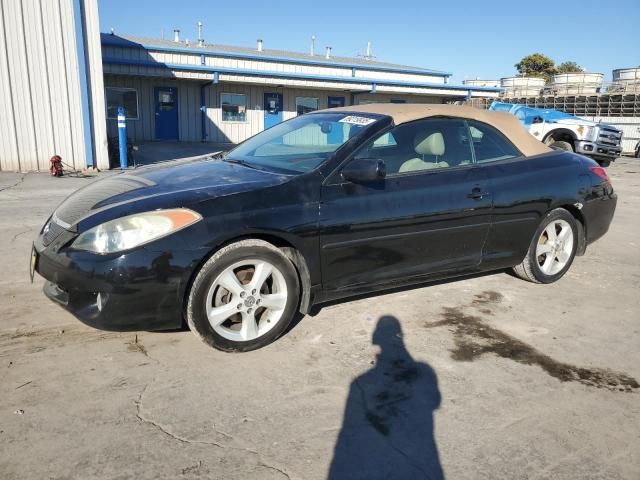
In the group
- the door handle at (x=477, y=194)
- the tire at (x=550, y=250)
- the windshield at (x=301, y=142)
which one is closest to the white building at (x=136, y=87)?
the windshield at (x=301, y=142)

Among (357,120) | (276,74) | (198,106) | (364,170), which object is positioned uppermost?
(276,74)

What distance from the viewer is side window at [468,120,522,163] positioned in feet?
13.9

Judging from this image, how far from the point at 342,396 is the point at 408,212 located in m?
1.48

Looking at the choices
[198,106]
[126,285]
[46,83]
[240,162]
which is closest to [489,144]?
[240,162]

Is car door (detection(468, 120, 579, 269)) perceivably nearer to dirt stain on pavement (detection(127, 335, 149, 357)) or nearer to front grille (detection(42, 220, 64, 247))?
dirt stain on pavement (detection(127, 335, 149, 357))

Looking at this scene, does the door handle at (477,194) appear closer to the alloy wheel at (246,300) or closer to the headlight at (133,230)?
the alloy wheel at (246,300)

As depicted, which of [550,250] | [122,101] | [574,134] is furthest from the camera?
[122,101]

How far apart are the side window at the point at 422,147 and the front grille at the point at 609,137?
14062 millimetres

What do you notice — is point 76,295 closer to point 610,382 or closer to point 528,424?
point 528,424

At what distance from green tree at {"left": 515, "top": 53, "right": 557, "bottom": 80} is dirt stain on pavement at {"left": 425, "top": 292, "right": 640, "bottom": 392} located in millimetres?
66074

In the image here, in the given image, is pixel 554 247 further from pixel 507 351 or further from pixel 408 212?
pixel 408 212

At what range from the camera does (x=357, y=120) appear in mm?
3980

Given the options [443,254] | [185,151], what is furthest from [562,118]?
[443,254]

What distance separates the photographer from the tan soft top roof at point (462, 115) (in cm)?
402
